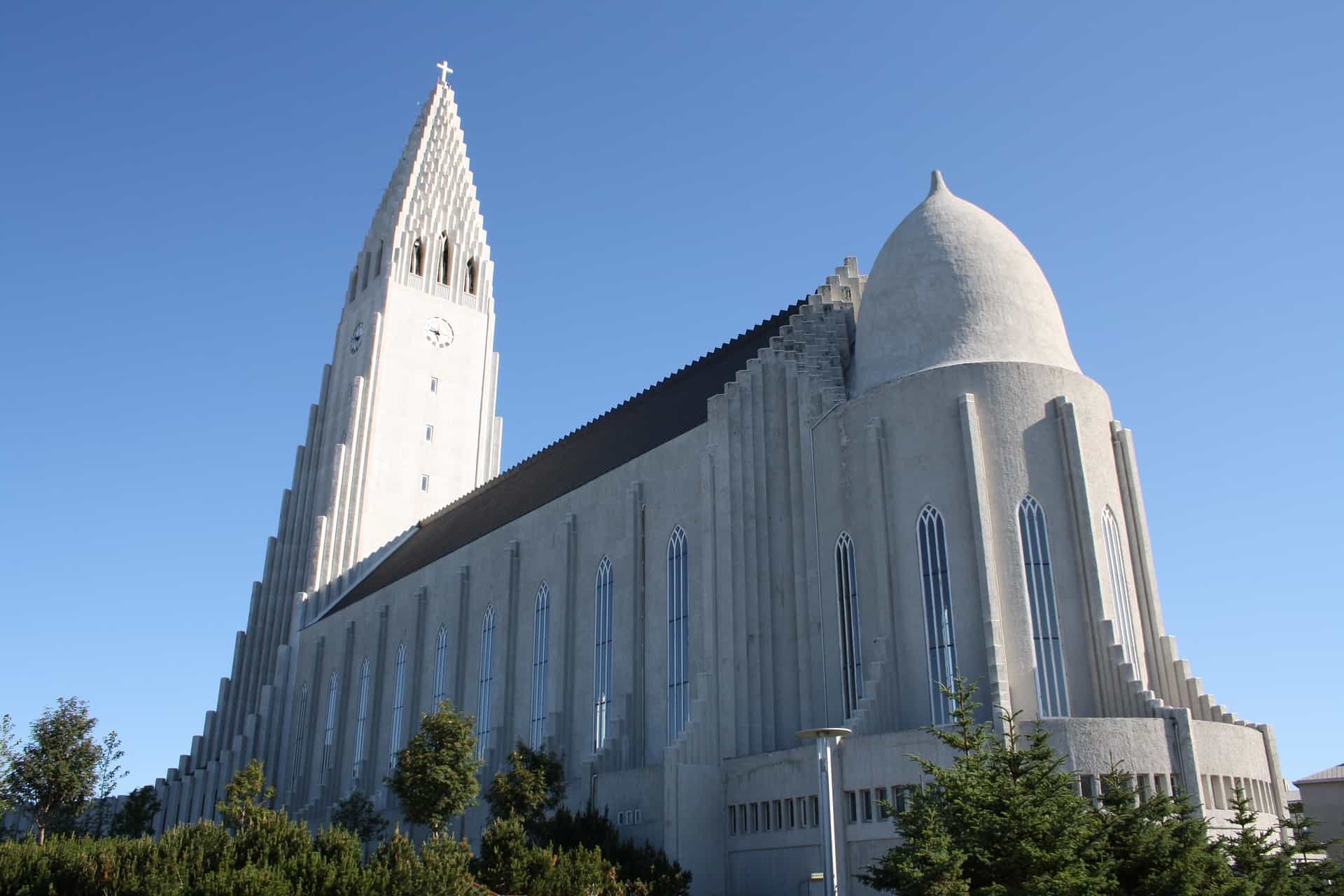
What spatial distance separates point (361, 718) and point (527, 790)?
21.3 m

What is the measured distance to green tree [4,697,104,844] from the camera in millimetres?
38375

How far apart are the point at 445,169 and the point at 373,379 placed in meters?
15.5

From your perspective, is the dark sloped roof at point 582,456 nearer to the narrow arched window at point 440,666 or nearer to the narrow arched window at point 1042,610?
the narrow arched window at point 440,666

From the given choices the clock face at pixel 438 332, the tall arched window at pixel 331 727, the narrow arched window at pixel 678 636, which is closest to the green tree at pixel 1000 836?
the narrow arched window at pixel 678 636

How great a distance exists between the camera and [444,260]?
220 ft

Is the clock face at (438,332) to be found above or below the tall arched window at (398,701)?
above

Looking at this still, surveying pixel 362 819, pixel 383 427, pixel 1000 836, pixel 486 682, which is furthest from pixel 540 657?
pixel 383 427

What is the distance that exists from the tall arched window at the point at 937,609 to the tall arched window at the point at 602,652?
37.9ft

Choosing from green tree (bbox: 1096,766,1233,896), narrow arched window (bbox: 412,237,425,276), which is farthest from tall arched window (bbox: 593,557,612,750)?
narrow arched window (bbox: 412,237,425,276)

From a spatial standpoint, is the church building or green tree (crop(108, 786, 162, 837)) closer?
the church building

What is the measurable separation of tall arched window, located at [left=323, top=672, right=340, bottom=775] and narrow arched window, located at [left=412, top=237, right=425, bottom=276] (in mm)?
23673

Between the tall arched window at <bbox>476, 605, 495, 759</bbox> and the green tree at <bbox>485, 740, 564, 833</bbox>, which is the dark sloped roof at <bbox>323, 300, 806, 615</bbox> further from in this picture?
the green tree at <bbox>485, 740, 564, 833</bbox>

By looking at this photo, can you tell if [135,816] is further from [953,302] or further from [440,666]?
[953,302]

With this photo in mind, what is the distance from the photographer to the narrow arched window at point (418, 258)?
2549 inches
